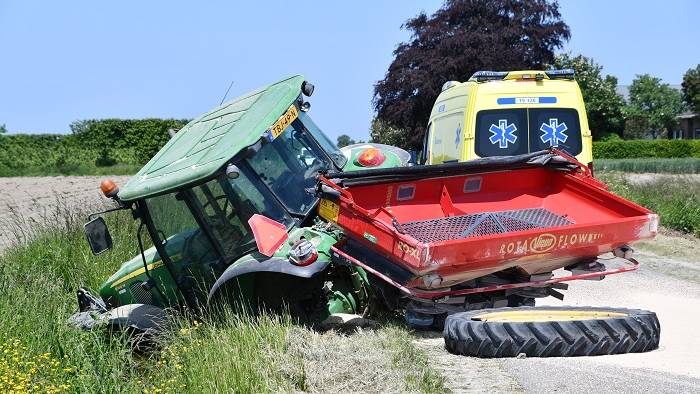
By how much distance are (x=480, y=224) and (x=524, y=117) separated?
4840 mm

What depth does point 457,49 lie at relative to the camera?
39312mm

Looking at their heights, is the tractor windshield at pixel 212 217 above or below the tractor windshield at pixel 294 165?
below

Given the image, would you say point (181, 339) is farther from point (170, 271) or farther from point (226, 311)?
point (170, 271)

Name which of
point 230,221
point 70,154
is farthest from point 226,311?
point 70,154

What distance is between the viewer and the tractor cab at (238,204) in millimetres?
8000

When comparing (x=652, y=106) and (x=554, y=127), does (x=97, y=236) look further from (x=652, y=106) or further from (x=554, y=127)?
(x=652, y=106)

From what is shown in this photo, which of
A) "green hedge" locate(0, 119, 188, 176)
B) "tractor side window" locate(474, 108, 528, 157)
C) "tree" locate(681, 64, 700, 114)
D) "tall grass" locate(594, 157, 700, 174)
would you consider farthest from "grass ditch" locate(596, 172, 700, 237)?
"tree" locate(681, 64, 700, 114)

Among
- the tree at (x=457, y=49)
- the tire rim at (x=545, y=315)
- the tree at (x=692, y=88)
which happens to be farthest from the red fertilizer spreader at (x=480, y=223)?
the tree at (x=692, y=88)

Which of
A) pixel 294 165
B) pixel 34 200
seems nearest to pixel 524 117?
pixel 294 165

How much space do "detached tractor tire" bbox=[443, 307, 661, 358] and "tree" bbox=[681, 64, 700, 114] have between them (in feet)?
234

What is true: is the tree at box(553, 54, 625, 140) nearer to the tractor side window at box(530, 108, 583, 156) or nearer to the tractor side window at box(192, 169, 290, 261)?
the tractor side window at box(530, 108, 583, 156)

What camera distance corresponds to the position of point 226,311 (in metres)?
7.81

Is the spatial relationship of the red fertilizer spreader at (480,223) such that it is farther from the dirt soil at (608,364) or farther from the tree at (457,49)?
the tree at (457,49)

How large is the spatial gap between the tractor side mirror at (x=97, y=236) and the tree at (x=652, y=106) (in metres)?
73.5
